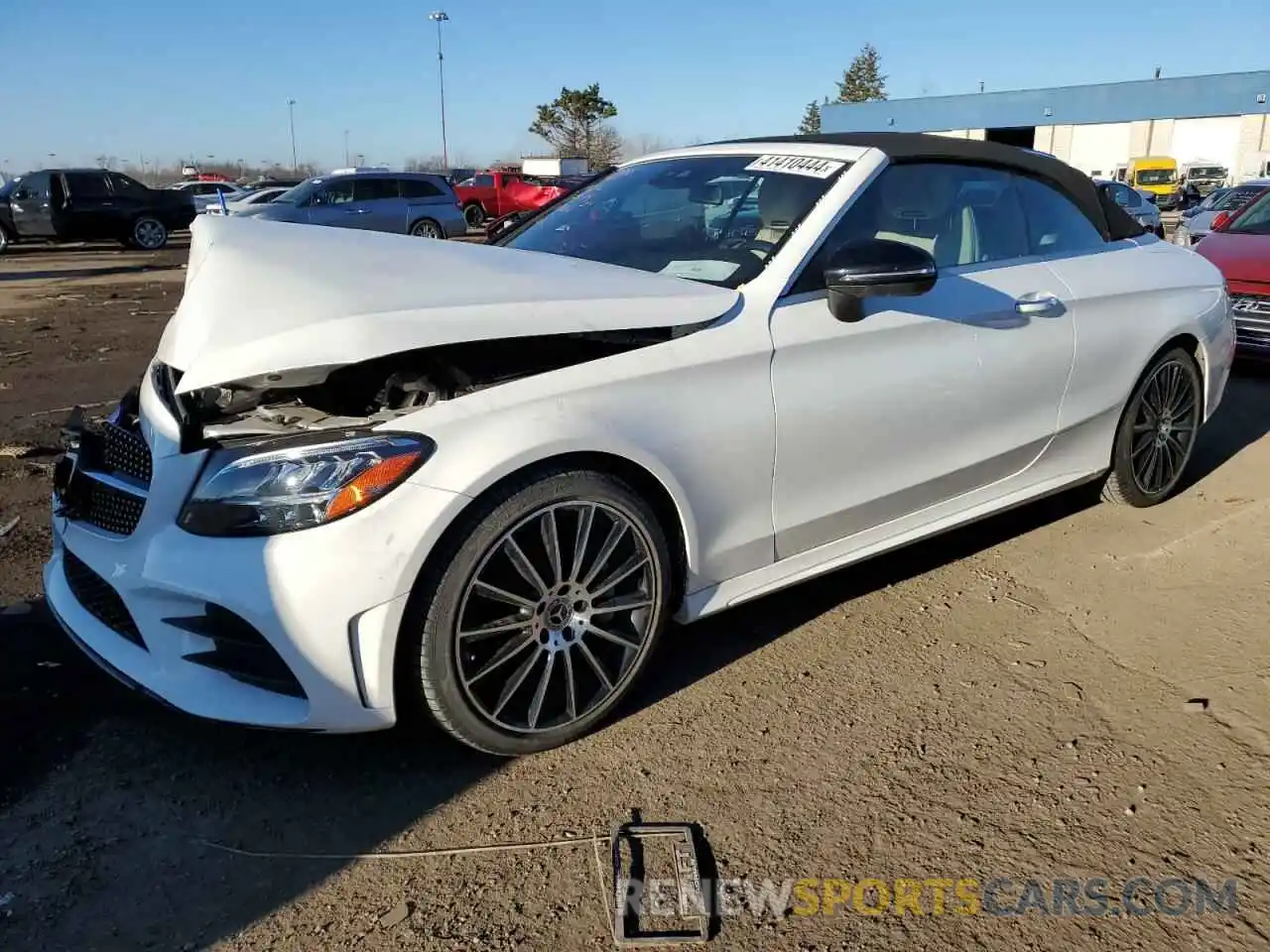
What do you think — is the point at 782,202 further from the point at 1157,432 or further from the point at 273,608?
the point at 1157,432

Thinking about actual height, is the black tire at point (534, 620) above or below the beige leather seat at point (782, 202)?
below

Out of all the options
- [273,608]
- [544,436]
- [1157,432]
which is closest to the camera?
[273,608]

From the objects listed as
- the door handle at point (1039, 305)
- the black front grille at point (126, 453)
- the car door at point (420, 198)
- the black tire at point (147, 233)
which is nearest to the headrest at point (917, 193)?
the door handle at point (1039, 305)

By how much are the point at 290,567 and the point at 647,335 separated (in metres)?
1.12

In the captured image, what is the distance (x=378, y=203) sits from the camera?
66.2ft

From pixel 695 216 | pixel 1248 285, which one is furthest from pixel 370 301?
pixel 1248 285

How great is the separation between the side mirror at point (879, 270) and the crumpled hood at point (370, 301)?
1.08 feet

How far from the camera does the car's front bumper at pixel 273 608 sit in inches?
88.7

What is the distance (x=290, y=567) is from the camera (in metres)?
2.25

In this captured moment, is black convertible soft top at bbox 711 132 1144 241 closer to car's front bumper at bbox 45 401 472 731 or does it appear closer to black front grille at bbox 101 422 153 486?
car's front bumper at bbox 45 401 472 731

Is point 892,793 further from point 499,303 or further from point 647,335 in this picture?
point 499,303

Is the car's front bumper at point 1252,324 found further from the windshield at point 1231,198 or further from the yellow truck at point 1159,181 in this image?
the yellow truck at point 1159,181

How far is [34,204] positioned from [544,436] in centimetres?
2290

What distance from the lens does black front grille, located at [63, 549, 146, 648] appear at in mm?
2568
